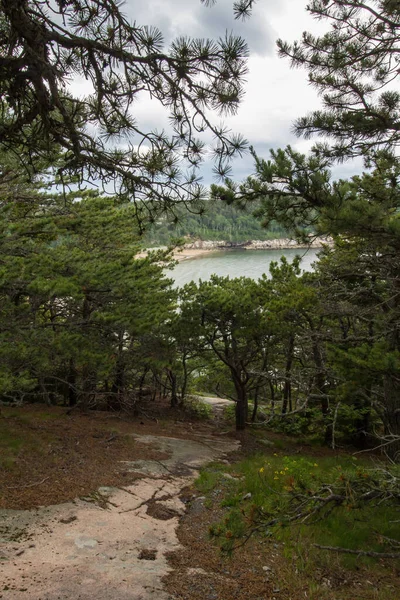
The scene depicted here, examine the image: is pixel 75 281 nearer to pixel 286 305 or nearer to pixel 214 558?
pixel 286 305

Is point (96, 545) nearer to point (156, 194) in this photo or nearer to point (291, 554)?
point (291, 554)

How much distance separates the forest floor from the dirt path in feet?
0.04

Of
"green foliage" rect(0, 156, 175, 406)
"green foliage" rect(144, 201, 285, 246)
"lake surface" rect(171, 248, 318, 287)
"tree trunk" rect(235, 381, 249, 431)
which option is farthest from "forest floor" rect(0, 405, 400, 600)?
"lake surface" rect(171, 248, 318, 287)

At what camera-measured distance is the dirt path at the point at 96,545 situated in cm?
334

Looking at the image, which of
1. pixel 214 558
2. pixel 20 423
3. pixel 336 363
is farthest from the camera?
pixel 20 423

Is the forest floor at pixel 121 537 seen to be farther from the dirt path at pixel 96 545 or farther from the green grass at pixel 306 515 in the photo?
the green grass at pixel 306 515

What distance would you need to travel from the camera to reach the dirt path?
11.0 ft

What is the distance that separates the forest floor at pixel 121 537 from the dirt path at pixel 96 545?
0.01 meters

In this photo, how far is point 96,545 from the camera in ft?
14.3

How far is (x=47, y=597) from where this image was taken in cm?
314

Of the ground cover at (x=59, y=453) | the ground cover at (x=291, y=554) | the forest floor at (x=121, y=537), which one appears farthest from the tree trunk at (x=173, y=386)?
the ground cover at (x=291, y=554)

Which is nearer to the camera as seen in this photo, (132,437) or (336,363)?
(336,363)

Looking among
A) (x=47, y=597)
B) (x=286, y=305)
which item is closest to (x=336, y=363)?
(x=286, y=305)

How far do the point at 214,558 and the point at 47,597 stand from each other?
5.96 feet
